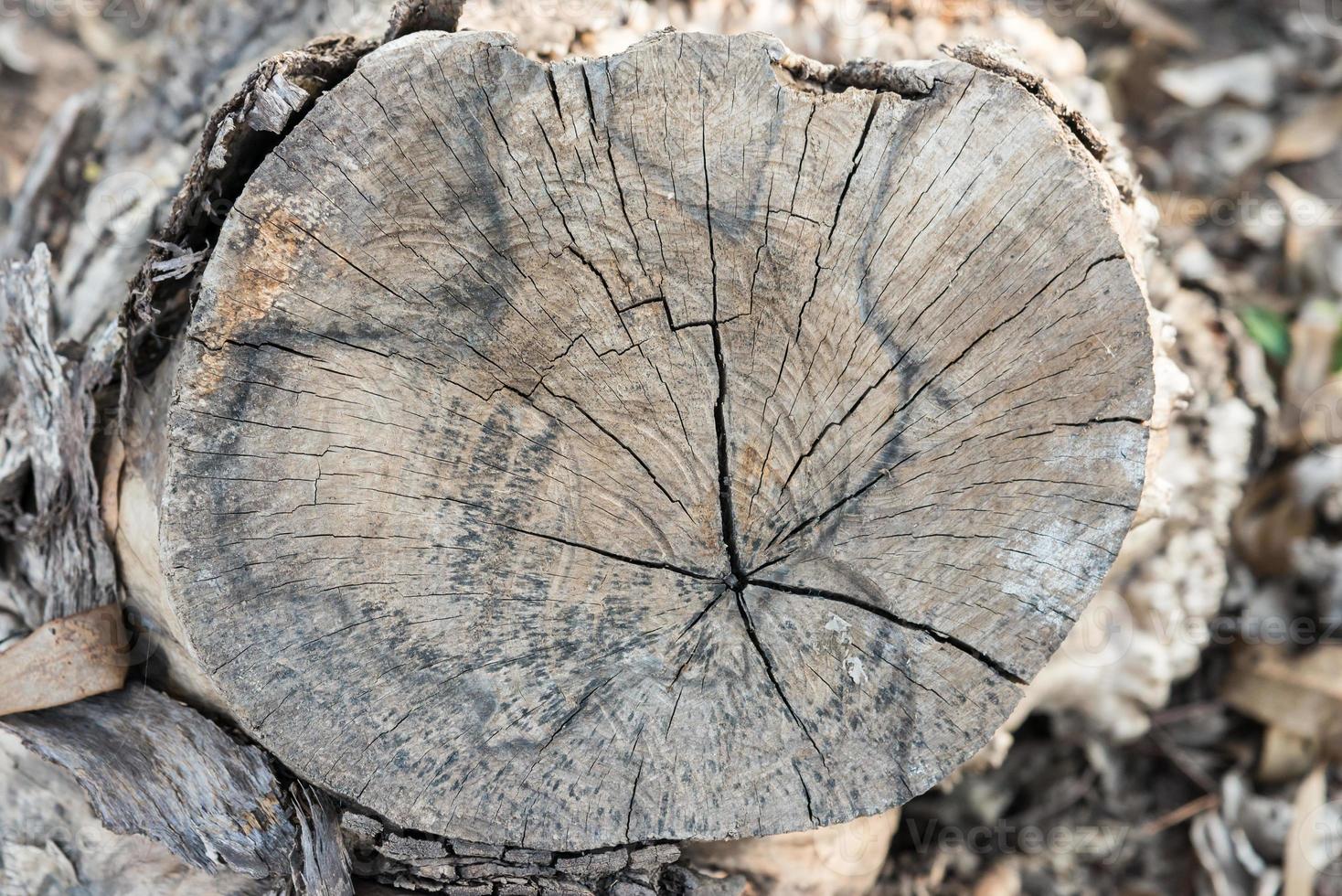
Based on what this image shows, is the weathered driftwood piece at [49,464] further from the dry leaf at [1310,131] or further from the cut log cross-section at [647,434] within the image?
the dry leaf at [1310,131]

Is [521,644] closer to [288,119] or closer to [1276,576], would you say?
[288,119]

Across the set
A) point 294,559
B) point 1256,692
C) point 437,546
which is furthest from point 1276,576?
point 294,559

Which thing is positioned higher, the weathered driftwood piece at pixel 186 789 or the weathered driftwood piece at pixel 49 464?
the weathered driftwood piece at pixel 49 464

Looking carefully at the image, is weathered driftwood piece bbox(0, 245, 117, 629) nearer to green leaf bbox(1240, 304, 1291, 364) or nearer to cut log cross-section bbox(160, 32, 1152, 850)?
cut log cross-section bbox(160, 32, 1152, 850)

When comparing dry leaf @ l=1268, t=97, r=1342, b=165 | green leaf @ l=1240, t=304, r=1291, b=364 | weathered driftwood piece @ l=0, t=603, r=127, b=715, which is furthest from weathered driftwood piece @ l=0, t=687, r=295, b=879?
dry leaf @ l=1268, t=97, r=1342, b=165

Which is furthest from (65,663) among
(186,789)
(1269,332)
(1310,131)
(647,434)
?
(1310,131)

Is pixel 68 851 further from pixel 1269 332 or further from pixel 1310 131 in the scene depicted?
pixel 1310 131

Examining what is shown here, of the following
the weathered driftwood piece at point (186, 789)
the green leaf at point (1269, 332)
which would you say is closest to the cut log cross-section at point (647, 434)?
the weathered driftwood piece at point (186, 789)

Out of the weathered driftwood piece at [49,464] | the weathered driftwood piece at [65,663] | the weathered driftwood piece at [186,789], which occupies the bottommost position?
the weathered driftwood piece at [186,789]
